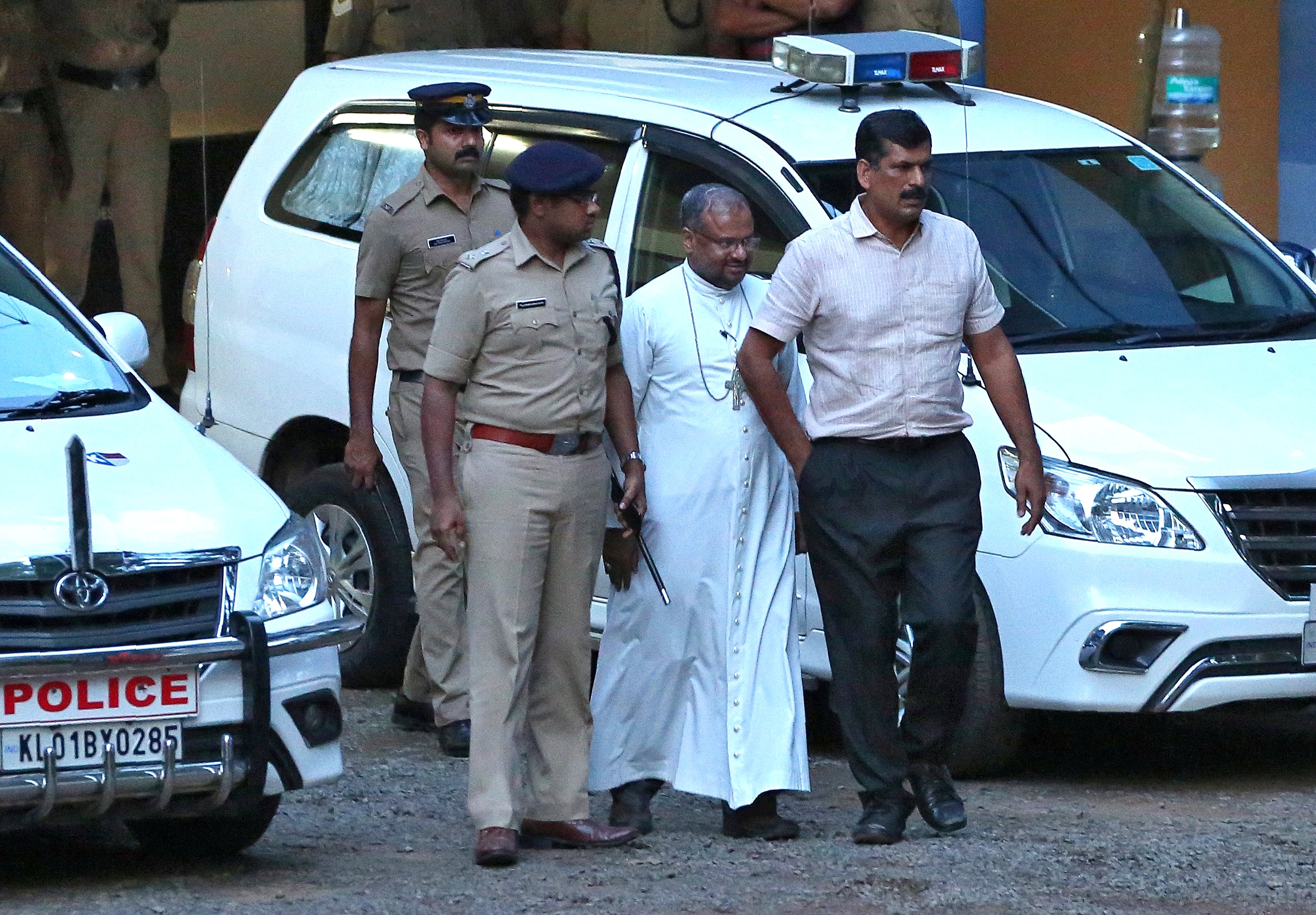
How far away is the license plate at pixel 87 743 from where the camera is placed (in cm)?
514

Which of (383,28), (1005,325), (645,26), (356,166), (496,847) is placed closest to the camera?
(496,847)

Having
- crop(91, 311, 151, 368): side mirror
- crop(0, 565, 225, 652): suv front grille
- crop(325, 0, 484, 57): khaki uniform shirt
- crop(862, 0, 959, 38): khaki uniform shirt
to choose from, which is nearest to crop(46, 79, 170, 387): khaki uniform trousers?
crop(325, 0, 484, 57): khaki uniform shirt

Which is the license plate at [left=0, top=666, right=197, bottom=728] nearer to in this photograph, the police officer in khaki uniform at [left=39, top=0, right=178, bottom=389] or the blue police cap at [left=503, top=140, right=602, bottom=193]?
the blue police cap at [left=503, top=140, right=602, bottom=193]

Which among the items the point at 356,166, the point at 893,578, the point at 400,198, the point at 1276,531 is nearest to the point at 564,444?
the point at 893,578

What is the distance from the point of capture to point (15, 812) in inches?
205

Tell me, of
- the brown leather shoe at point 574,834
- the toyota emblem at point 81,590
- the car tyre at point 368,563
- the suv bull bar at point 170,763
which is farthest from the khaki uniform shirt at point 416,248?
the toyota emblem at point 81,590

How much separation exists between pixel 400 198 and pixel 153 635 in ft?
7.13

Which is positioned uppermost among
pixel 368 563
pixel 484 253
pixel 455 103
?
pixel 455 103

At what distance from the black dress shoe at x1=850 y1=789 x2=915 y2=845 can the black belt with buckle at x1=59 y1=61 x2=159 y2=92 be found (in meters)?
6.24

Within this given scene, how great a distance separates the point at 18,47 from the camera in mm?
10789

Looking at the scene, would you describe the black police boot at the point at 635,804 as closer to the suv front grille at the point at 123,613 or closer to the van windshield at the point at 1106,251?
the suv front grille at the point at 123,613

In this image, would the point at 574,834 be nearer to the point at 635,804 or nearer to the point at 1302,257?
the point at 635,804

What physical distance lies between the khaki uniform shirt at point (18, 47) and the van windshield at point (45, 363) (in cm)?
455

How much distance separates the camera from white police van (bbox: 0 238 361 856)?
5.18 meters
